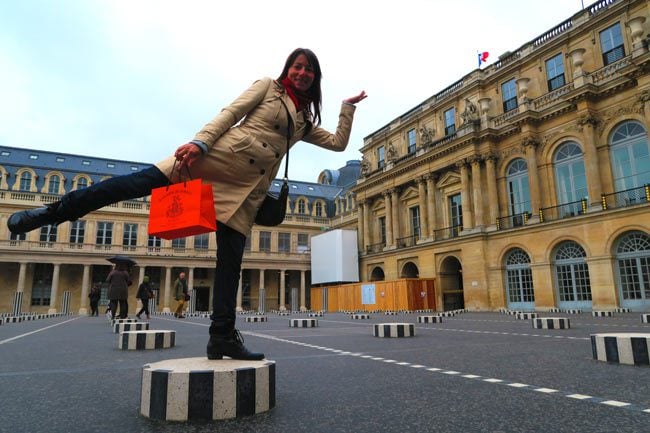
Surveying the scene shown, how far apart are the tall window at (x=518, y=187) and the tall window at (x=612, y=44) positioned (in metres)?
7.41

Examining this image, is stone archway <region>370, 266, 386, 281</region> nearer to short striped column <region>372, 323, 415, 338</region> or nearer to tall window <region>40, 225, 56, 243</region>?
tall window <region>40, 225, 56, 243</region>

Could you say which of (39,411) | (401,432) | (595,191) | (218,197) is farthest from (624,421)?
(595,191)

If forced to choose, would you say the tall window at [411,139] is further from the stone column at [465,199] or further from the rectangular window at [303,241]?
the rectangular window at [303,241]

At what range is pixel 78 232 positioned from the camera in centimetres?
4359

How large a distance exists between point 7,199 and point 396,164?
36.2 metres

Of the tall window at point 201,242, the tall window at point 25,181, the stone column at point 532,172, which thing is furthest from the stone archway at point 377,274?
the tall window at point 25,181

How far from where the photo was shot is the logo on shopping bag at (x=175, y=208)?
270 centimetres

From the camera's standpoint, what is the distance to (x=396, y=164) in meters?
38.7

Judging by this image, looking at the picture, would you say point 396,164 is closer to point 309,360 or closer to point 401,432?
point 309,360

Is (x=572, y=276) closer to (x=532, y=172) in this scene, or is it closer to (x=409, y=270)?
(x=532, y=172)

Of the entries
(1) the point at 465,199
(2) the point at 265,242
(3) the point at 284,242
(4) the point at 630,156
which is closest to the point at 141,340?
(4) the point at 630,156

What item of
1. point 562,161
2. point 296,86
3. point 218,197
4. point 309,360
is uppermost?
point 562,161

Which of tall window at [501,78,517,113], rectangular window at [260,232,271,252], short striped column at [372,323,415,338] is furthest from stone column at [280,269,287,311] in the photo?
short striped column at [372,323,415,338]

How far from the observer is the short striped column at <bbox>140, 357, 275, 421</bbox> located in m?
2.37
